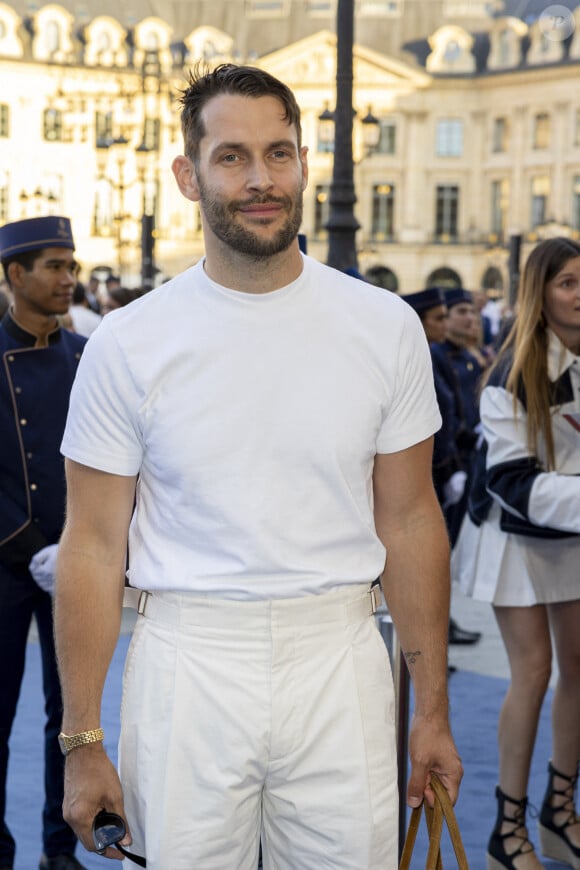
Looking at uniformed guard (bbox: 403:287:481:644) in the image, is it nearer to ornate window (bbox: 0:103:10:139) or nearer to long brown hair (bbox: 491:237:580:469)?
long brown hair (bbox: 491:237:580:469)

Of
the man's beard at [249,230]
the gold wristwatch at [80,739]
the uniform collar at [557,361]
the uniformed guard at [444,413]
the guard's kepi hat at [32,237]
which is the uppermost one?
the man's beard at [249,230]

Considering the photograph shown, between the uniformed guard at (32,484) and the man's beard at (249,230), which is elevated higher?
the man's beard at (249,230)

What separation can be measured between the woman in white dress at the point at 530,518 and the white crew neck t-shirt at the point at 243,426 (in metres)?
1.51

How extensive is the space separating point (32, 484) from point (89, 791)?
6.54 feet

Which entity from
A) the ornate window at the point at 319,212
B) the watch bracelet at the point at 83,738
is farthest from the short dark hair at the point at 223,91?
the ornate window at the point at 319,212

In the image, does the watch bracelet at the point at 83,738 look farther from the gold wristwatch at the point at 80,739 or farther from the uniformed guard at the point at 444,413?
the uniformed guard at the point at 444,413

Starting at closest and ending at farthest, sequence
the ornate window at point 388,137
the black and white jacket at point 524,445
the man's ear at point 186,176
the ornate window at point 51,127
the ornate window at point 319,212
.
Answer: the man's ear at point 186,176, the black and white jacket at point 524,445, the ornate window at point 51,127, the ornate window at point 319,212, the ornate window at point 388,137

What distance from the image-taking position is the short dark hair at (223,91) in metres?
2.55

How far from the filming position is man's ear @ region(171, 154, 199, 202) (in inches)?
104

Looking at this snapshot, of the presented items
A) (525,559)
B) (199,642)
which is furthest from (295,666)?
(525,559)

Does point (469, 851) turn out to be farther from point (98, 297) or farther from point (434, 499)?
point (98, 297)

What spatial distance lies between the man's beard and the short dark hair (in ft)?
0.44

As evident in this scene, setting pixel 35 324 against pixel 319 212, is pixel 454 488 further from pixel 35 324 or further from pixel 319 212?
pixel 319 212

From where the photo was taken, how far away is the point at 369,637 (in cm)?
260
